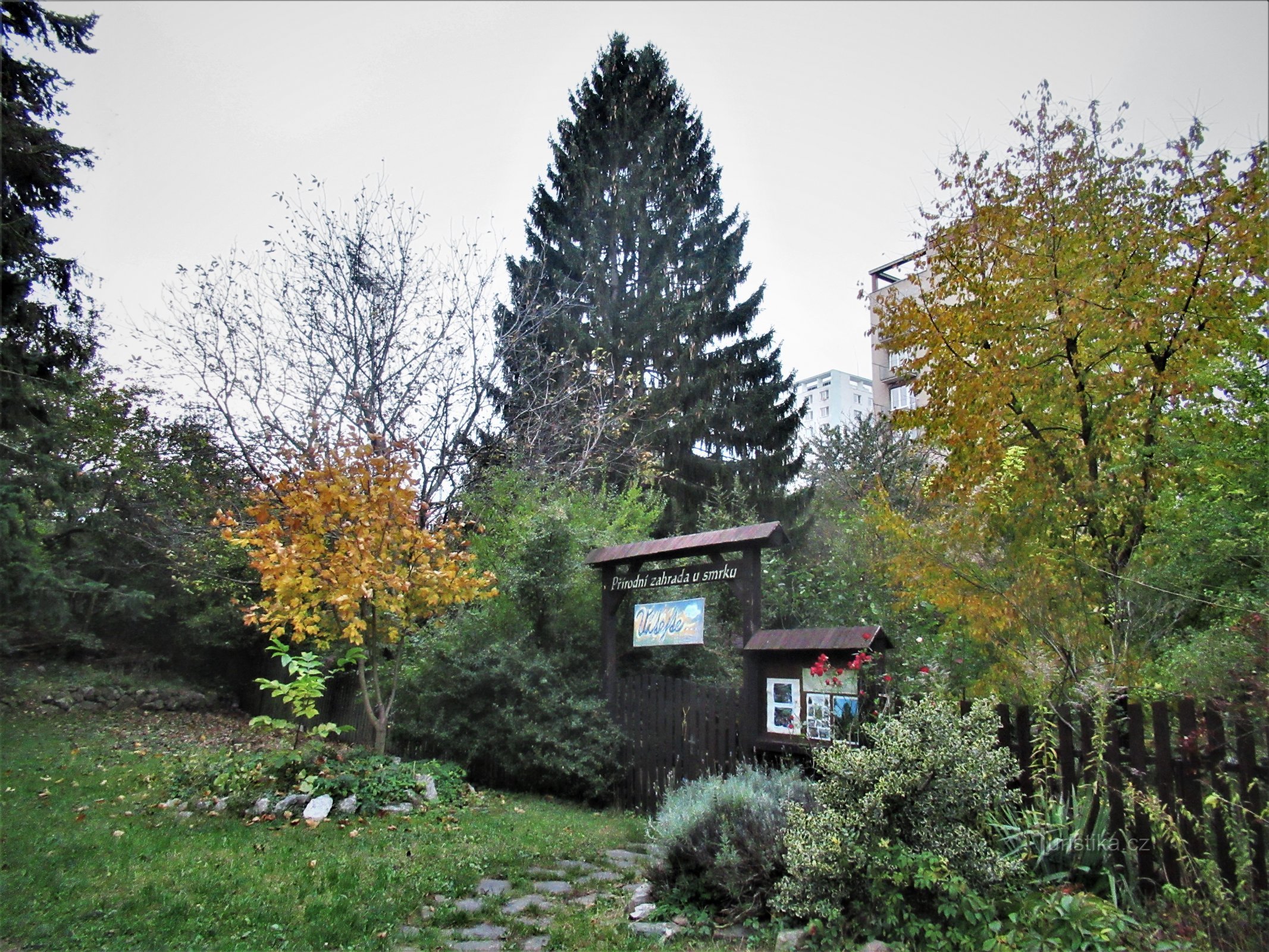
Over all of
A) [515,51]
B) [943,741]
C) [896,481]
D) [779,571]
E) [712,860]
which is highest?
[515,51]

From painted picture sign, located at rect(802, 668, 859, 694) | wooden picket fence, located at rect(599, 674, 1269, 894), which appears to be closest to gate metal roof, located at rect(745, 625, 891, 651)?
painted picture sign, located at rect(802, 668, 859, 694)

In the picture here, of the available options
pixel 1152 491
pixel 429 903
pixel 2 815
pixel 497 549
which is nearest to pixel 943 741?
pixel 429 903

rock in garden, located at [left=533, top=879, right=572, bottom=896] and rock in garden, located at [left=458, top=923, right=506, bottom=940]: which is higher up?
rock in garden, located at [left=458, top=923, right=506, bottom=940]

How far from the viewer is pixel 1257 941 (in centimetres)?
307

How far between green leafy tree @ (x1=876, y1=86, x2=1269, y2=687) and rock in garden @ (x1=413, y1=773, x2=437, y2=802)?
177 inches

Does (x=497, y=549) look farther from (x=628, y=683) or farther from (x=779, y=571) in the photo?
(x=779, y=571)

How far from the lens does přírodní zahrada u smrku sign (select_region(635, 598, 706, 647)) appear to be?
25.6 feet

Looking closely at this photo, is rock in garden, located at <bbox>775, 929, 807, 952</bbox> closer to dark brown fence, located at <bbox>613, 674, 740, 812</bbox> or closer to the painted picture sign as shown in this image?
the painted picture sign

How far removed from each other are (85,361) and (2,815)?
5.78m

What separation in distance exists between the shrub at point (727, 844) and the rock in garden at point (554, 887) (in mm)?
589

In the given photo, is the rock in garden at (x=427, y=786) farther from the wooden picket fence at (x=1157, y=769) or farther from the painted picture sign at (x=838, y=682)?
the wooden picket fence at (x=1157, y=769)

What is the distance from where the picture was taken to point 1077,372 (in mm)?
6203

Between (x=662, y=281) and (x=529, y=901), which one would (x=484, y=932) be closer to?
(x=529, y=901)

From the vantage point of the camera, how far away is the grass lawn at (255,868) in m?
3.81
